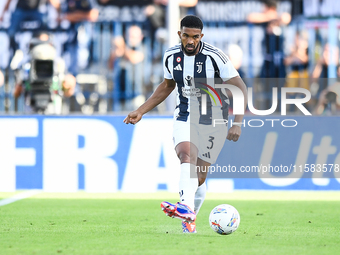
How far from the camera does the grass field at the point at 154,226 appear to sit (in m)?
4.71

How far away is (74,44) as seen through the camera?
13.1 meters

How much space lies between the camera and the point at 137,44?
1295 cm

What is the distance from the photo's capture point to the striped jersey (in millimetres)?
5605

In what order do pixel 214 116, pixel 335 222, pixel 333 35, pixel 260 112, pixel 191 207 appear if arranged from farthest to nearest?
pixel 333 35, pixel 260 112, pixel 335 222, pixel 214 116, pixel 191 207

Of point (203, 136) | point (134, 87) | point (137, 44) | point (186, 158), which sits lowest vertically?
point (186, 158)

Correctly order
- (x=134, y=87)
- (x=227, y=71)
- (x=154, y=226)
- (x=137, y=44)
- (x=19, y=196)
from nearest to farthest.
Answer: (x=227, y=71) < (x=154, y=226) < (x=19, y=196) < (x=134, y=87) < (x=137, y=44)

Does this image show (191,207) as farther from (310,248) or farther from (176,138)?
(310,248)

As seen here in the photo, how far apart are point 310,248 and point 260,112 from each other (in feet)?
18.8

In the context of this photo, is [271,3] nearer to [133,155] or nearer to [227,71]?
[133,155]

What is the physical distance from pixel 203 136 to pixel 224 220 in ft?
2.68

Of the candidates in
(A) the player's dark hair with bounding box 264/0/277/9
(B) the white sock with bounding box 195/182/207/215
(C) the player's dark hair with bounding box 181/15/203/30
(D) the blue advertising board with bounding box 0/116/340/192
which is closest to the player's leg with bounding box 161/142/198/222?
(B) the white sock with bounding box 195/182/207/215

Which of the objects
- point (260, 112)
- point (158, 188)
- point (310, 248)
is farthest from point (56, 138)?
point (310, 248)

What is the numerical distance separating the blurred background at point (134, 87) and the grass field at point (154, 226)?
0.45m

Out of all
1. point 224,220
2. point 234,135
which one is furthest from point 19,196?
point 234,135
